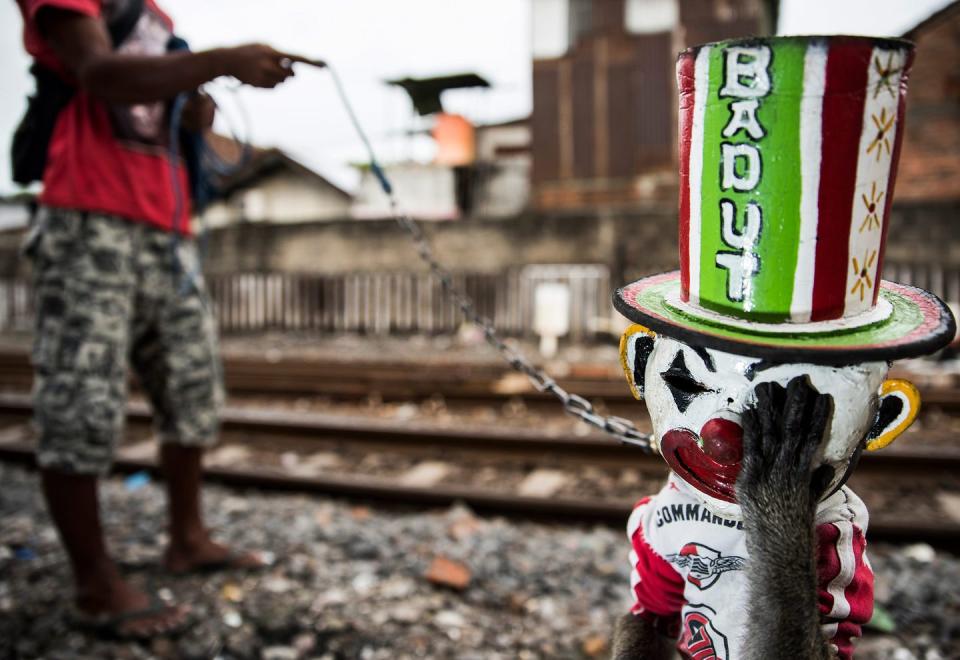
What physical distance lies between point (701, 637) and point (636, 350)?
1.90 feet

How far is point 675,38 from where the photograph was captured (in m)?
13.1

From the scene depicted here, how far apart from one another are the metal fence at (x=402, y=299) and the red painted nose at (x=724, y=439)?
8901 mm

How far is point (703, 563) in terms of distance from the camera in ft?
4.06

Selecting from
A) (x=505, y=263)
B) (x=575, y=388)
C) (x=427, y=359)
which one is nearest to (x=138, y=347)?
(x=575, y=388)

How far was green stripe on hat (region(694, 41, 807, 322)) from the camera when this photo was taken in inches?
37.8

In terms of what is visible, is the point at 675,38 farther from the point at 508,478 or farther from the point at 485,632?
the point at 485,632

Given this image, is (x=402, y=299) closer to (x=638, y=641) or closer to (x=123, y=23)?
(x=123, y=23)

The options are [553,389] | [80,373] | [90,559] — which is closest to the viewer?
[553,389]

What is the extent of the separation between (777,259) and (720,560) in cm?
59

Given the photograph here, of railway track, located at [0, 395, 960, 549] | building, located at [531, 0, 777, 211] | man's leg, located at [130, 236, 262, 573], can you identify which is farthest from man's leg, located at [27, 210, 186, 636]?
building, located at [531, 0, 777, 211]

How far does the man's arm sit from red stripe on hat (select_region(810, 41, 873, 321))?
1.24 metres

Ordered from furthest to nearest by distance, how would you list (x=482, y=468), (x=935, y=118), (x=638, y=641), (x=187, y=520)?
(x=935, y=118), (x=482, y=468), (x=187, y=520), (x=638, y=641)

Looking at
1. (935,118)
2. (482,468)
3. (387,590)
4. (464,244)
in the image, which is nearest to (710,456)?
(387,590)

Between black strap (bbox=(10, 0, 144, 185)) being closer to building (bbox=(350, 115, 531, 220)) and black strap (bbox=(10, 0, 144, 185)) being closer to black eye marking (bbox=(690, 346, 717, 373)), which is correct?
black eye marking (bbox=(690, 346, 717, 373))
